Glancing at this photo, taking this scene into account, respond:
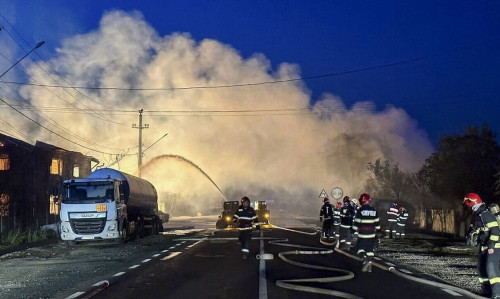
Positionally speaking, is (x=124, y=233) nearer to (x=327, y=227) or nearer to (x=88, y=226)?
(x=88, y=226)

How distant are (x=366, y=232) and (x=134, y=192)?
17553mm

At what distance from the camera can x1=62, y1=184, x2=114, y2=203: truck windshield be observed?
81.5 feet

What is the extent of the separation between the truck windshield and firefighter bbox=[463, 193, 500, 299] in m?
17.7

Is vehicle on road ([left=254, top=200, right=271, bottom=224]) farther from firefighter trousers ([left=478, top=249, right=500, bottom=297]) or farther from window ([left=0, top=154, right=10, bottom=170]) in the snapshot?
firefighter trousers ([left=478, top=249, right=500, bottom=297])

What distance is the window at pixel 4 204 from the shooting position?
38.9m

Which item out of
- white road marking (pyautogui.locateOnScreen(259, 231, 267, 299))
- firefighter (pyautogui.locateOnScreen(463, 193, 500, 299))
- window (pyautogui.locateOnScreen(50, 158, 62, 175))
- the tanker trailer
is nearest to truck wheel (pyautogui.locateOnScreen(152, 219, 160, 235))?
the tanker trailer

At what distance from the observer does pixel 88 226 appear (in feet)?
80.0

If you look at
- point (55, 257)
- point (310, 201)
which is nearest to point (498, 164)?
point (55, 257)

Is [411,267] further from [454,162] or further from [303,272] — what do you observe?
[454,162]

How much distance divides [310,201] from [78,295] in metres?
84.4

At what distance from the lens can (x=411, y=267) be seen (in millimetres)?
15273

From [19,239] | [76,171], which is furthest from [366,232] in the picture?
[76,171]

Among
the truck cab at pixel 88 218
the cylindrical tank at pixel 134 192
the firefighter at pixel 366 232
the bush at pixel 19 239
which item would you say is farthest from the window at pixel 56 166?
the firefighter at pixel 366 232

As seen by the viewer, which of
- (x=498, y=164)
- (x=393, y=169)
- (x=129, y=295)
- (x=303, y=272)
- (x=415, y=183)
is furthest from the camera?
(x=393, y=169)
